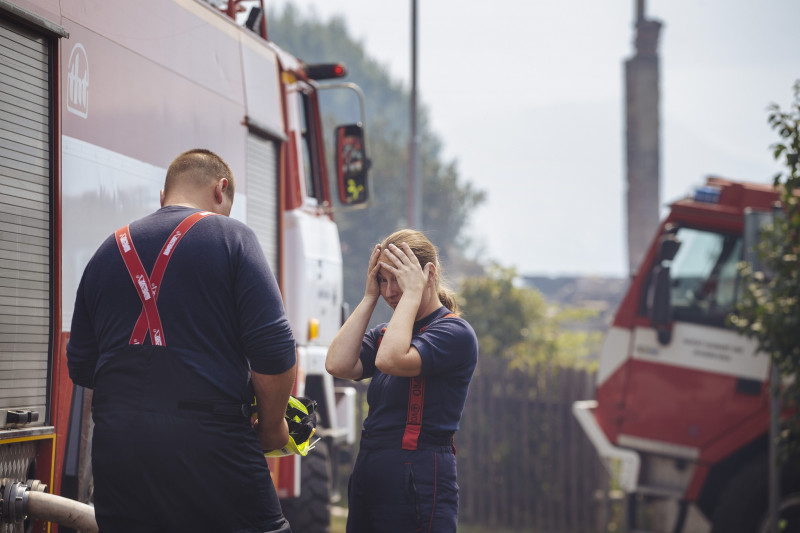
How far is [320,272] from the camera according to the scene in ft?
22.0

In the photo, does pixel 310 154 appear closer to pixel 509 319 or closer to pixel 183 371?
pixel 183 371

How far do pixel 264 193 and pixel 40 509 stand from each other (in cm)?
295

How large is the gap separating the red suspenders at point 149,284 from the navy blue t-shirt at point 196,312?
1 centimetres

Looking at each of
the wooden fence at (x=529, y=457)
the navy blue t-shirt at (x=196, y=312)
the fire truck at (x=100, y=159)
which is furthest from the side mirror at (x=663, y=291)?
the navy blue t-shirt at (x=196, y=312)

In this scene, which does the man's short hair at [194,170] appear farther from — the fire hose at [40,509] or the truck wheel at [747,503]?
the truck wheel at [747,503]

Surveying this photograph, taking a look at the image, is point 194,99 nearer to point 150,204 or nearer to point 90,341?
point 150,204

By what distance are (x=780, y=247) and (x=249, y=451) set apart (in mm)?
4525

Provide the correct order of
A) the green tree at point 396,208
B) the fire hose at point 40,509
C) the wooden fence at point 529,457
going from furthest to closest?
the green tree at point 396,208 → the wooden fence at point 529,457 → the fire hose at point 40,509

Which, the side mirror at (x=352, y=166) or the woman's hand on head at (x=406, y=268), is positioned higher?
the side mirror at (x=352, y=166)

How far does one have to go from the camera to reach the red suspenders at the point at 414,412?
3.13 meters

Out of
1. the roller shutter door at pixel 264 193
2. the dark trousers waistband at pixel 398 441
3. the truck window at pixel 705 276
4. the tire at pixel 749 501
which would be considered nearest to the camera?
the dark trousers waistband at pixel 398 441

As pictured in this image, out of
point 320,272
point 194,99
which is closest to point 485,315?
point 320,272

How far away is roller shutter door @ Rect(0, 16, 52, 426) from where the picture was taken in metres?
3.36

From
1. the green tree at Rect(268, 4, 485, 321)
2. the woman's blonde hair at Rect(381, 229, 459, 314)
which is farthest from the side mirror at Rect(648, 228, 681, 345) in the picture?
the green tree at Rect(268, 4, 485, 321)
